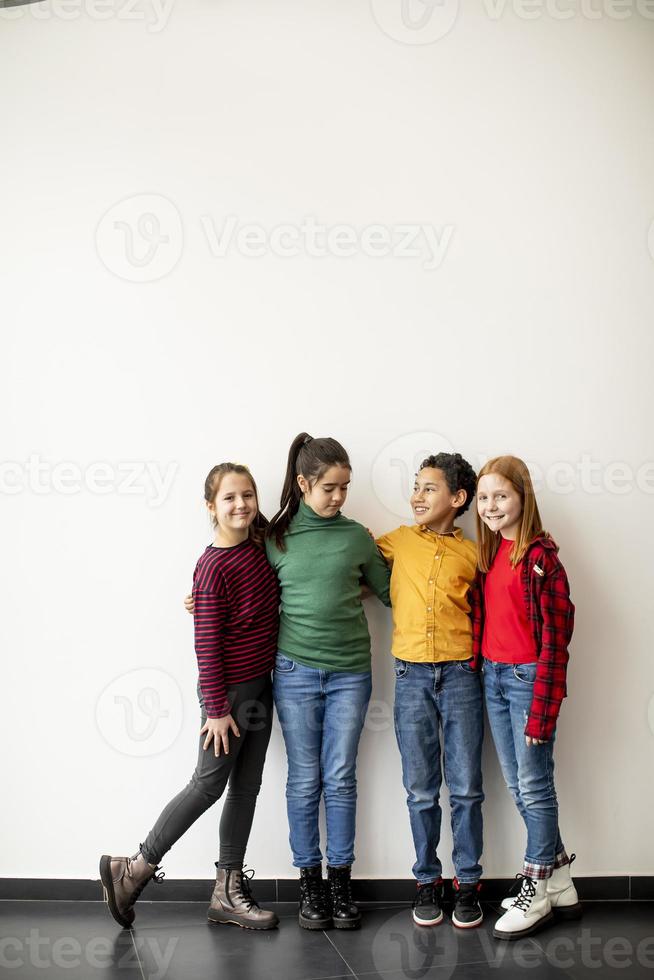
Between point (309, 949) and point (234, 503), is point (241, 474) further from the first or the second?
point (309, 949)

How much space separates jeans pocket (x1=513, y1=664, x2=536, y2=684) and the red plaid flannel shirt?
0.15ft

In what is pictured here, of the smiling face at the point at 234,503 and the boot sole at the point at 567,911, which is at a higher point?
the smiling face at the point at 234,503

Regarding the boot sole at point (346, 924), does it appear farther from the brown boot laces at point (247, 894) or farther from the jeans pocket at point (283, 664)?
the jeans pocket at point (283, 664)

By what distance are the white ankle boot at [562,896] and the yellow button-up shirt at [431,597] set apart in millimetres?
657

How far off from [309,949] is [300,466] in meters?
1.25

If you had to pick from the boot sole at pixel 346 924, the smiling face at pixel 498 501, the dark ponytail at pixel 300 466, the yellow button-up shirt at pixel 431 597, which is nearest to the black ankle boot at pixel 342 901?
the boot sole at pixel 346 924

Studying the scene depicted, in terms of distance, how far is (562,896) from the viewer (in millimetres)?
2273

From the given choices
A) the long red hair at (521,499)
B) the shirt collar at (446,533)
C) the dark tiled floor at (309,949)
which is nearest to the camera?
the dark tiled floor at (309,949)

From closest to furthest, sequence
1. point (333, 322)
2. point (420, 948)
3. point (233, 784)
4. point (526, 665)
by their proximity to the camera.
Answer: point (420, 948) < point (526, 665) < point (233, 784) < point (333, 322)

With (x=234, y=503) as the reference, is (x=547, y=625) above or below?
below

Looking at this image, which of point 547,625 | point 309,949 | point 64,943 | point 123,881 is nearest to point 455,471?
point 547,625

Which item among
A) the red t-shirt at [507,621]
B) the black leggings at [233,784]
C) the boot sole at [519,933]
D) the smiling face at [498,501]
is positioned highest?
the smiling face at [498,501]

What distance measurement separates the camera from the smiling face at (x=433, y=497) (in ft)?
7.59

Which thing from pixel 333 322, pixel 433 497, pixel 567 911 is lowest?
pixel 567 911
